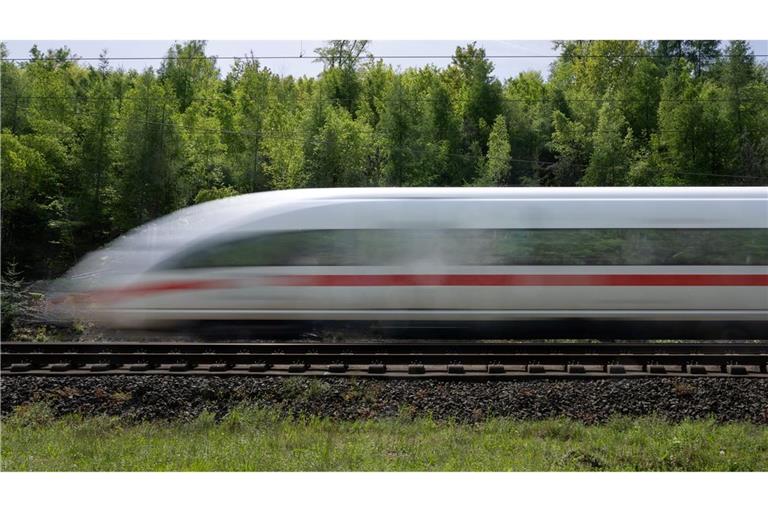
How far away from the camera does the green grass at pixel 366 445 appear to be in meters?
6.44

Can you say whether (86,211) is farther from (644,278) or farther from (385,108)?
(644,278)

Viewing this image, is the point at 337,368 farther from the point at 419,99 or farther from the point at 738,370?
the point at 419,99

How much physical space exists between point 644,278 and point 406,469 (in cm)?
340

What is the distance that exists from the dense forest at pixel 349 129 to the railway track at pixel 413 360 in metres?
6.40

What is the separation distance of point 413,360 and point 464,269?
1.52 metres

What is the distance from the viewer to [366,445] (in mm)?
6797

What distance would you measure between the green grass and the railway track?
82 cm

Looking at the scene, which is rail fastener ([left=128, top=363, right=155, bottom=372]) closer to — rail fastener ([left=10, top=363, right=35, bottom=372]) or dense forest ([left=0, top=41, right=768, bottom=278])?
rail fastener ([left=10, top=363, right=35, bottom=372])

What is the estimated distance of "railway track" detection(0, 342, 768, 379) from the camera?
823 cm

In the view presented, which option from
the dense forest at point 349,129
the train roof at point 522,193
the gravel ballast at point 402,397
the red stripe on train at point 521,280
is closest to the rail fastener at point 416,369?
the gravel ballast at point 402,397

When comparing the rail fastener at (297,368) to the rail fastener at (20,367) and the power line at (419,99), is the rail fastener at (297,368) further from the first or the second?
the power line at (419,99)

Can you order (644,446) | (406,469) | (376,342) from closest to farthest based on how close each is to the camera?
(406,469) → (644,446) → (376,342)

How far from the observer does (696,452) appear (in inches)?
262

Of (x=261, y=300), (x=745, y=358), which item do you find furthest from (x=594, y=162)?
(x=261, y=300)
